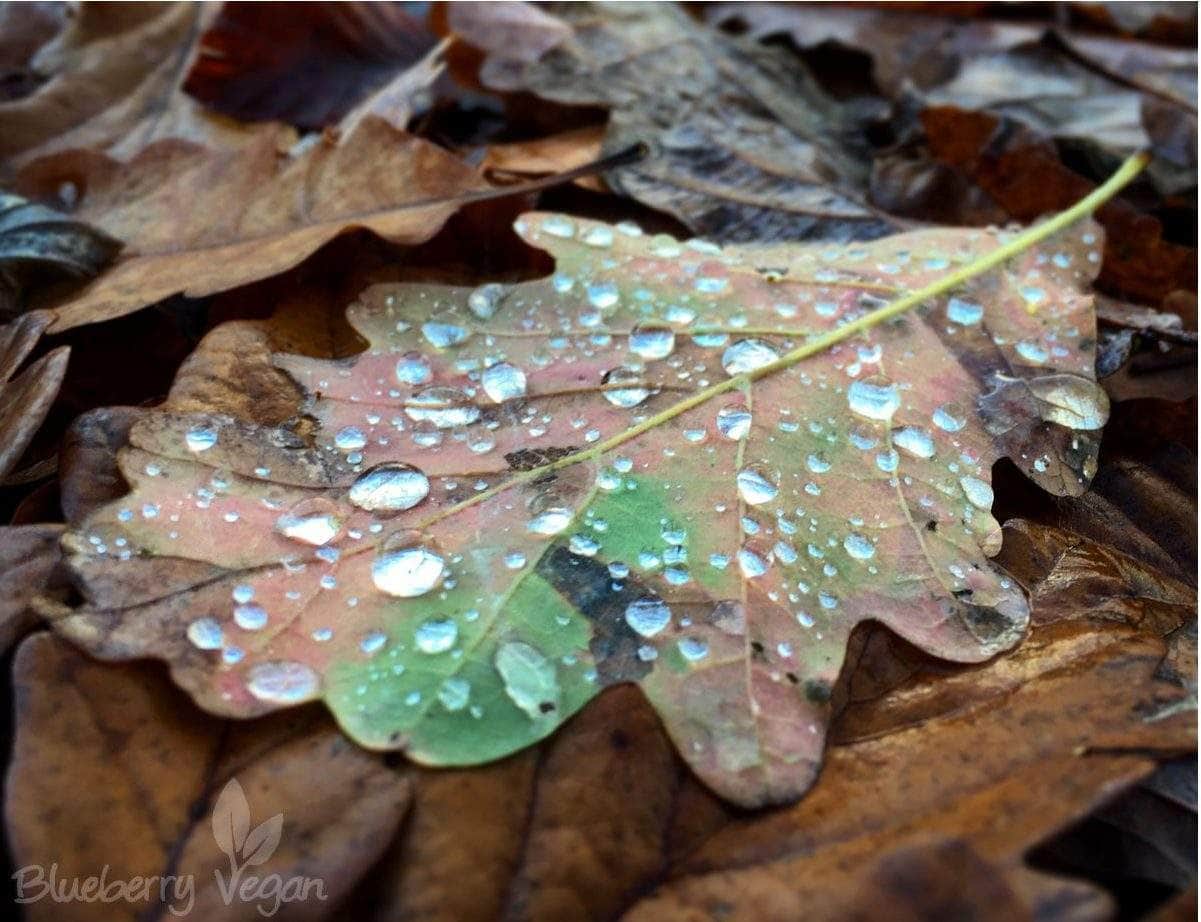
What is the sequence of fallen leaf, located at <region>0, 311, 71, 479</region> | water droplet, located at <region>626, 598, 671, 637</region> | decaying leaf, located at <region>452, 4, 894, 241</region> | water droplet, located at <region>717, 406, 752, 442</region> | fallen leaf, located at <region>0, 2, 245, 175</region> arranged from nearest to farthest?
water droplet, located at <region>626, 598, 671, 637</region> < fallen leaf, located at <region>0, 311, 71, 479</region> < water droplet, located at <region>717, 406, 752, 442</region> < decaying leaf, located at <region>452, 4, 894, 241</region> < fallen leaf, located at <region>0, 2, 245, 175</region>

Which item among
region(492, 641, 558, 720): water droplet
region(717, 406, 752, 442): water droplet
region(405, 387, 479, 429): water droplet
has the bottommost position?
region(717, 406, 752, 442): water droplet

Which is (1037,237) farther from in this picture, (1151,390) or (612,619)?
(612,619)

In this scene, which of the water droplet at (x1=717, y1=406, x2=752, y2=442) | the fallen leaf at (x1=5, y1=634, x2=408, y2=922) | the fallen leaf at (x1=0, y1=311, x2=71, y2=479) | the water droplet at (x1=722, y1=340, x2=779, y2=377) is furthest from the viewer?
the water droplet at (x1=722, y1=340, x2=779, y2=377)

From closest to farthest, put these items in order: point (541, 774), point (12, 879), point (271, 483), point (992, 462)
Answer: point (12, 879), point (541, 774), point (271, 483), point (992, 462)

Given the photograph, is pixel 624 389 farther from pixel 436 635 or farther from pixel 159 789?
pixel 159 789

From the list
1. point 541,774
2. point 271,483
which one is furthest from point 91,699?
point 541,774

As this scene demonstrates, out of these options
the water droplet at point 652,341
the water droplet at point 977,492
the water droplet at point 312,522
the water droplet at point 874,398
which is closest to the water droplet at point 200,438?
the water droplet at point 312,522

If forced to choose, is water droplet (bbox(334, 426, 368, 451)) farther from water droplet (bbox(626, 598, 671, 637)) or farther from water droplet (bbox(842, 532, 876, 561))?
water droplet (bbox(842, 532, 876, 561))

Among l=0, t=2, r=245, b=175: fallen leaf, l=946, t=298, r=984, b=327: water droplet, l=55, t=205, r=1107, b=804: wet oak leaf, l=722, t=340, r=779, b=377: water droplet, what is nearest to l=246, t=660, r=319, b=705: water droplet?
l=55, t=205, r=1107, b=804: wet oak leaf
